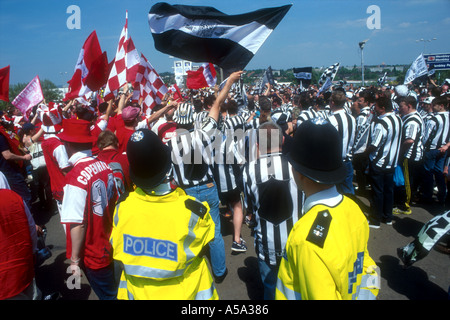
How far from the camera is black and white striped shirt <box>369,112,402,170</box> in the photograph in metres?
4.77

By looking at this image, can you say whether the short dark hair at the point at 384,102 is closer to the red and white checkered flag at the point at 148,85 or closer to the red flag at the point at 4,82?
the red and white checkered flag at the point at 148,85

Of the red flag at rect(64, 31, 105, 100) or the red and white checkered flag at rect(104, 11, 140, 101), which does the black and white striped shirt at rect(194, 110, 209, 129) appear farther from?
the red flag at rect(64, 31, 105, 100)

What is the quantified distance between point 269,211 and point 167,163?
109cm

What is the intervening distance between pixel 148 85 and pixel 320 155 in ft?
21.6

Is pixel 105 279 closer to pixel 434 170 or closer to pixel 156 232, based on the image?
pixel 156 232

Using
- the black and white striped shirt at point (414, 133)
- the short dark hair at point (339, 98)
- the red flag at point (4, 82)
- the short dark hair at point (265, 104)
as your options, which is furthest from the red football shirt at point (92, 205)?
the black and white striped shirt at point (414, 133)

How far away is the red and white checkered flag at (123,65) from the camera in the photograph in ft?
19.8

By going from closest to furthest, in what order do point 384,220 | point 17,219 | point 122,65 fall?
point 17,219 < point 384,220 < point 122,65

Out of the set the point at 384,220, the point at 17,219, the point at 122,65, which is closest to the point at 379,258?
the point at 384,220

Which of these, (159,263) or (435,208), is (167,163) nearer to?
(159,263)

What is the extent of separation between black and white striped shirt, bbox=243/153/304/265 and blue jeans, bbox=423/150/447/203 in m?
4.69

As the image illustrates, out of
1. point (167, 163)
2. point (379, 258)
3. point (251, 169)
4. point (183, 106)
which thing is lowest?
point (379, 258)

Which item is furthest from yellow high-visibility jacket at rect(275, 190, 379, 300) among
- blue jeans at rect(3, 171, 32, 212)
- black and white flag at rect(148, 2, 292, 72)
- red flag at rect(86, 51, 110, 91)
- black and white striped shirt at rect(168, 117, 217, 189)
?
red flag at rect(86, 51, 110, 91)

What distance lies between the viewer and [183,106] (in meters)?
3.92
